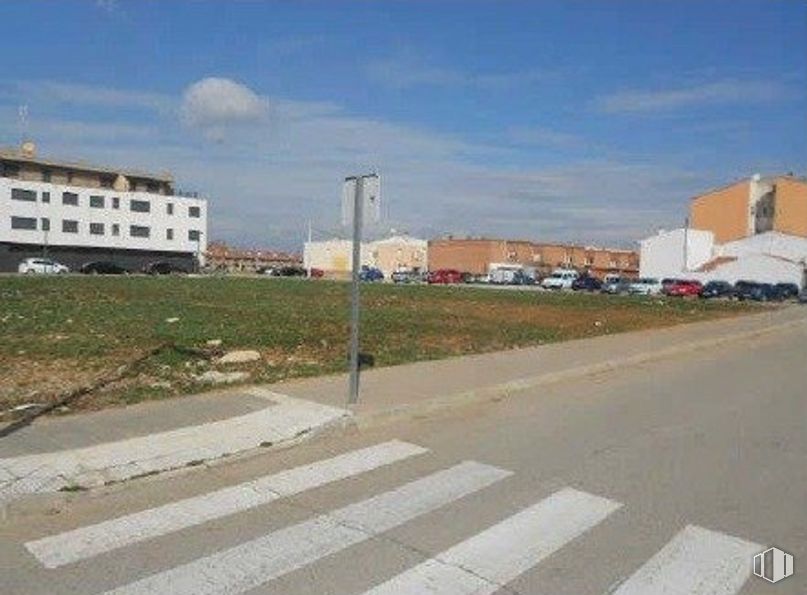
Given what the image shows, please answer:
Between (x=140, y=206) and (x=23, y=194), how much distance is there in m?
11.9

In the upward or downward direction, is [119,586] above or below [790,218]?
below

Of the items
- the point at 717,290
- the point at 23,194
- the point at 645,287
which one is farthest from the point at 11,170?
the point at 717,290

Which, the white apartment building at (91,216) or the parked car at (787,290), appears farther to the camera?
the white apartment building at (91,216)

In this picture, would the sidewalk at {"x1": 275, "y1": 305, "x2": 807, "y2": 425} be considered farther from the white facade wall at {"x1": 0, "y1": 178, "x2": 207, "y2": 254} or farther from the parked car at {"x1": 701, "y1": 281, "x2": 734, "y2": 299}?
the white facade wall at {"x1": 0, "y1": 178, "x2": 207, "y2": 254}

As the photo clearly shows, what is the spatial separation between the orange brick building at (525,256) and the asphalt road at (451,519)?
96.2 m

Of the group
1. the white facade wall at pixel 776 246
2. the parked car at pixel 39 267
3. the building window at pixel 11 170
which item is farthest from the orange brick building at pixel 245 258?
the white facade wall at pixel 776 246

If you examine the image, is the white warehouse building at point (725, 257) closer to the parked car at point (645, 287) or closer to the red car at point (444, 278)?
the parked car at point (645, 287)

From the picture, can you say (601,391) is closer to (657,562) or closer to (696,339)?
(657,562)

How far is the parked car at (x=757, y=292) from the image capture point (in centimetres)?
6030

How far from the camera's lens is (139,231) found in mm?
82562

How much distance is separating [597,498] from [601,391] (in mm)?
6060

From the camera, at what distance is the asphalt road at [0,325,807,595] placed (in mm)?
4746

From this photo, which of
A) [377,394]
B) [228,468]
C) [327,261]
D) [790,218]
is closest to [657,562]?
[228,468]

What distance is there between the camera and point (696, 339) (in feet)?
67.8
